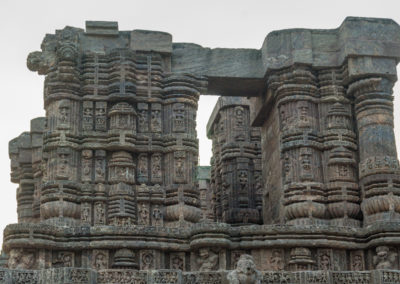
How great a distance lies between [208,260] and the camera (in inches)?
675

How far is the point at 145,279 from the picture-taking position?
13.8 m

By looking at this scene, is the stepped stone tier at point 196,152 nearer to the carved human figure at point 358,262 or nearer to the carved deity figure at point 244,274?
the carved human figure at point 358,262

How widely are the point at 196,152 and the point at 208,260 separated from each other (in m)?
3.70

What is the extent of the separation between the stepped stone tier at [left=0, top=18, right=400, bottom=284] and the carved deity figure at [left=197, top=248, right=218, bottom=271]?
34mm

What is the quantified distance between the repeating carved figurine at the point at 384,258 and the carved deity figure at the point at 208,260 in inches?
137

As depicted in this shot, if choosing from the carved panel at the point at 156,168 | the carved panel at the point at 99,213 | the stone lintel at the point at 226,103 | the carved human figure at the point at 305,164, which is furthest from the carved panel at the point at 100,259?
the stone lintel at the point at 226,103

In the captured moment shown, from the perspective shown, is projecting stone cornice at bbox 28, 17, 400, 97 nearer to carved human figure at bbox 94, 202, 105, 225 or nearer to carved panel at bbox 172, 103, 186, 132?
carved panel at bbox 172, 103, 186, 132

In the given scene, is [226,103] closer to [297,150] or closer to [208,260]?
[297,150]

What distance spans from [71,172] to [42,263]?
117 inches

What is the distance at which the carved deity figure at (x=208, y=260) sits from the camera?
1708 centimetres

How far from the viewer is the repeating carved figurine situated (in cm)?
1758

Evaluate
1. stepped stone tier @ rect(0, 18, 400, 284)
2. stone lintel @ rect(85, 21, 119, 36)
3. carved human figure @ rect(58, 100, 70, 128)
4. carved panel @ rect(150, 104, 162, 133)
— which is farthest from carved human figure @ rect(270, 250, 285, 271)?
stone lintel @ rect(85, 21, 119, 36)

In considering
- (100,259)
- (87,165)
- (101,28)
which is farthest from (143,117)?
(100,259)

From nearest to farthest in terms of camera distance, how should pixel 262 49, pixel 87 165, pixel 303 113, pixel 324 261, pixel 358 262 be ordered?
pixel 324 261, pixel 358 262, pixel 87 165, pixel 303 113, pixel 262 49
